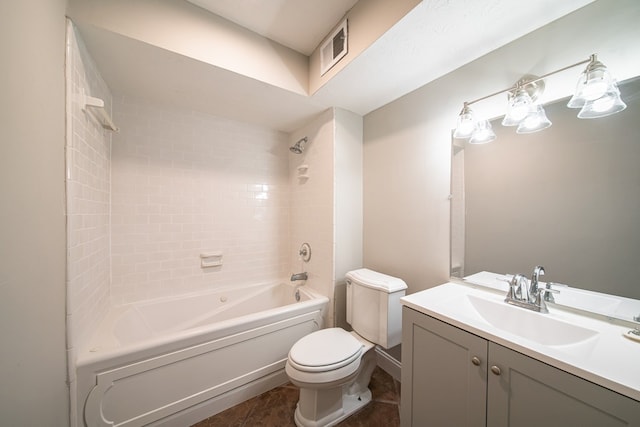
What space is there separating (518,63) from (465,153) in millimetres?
495

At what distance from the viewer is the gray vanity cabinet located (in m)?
0.59

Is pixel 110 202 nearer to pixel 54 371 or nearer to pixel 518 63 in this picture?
pixel 54 371

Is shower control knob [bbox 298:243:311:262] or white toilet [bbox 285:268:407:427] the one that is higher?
shower control knob [bbox 298:243:311:262]

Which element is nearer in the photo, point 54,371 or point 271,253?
point 54,371

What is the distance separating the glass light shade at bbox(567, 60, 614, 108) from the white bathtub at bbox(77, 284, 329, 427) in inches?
75.1

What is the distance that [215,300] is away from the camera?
2029mm

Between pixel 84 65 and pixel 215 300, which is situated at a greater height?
pixel 84 65

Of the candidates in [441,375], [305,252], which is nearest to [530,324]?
[441,375]

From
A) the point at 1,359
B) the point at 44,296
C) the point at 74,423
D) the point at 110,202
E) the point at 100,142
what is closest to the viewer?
the point at 1,359

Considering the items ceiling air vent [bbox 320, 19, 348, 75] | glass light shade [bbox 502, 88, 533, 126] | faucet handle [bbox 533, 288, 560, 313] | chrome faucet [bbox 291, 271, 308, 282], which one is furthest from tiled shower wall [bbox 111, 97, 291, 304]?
faucet handle [bbox 533, 288, 560, 313]

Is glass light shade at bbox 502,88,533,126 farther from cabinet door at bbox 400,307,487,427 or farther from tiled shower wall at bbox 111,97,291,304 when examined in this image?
tiled shower wall at bbox 111,97,291,304

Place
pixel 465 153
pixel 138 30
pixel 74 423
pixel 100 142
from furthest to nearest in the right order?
pixel 100 142, pixel 465 153, pixel 138 30, pixel 74 423

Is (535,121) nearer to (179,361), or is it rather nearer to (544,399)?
(544,399)

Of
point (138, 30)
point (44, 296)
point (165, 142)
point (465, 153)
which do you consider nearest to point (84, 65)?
point (138, 30)
